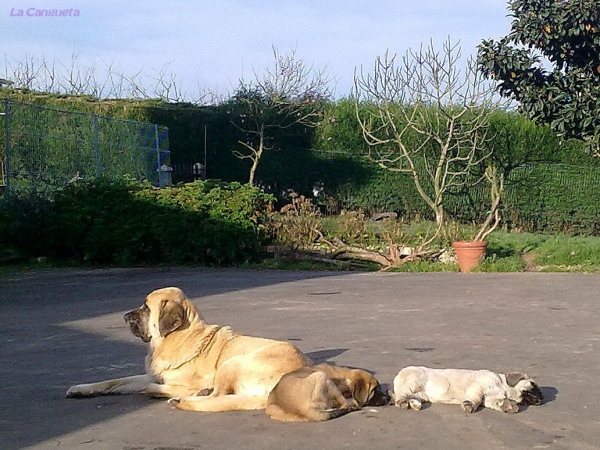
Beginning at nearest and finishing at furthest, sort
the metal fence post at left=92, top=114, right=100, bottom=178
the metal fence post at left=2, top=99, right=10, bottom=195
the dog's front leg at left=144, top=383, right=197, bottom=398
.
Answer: the dog's front leg at left=144, top=383, right=197, bottom=398, the metal fence post at left=2, top=99, right=10, bottom=195, the metal fence post at left=92, top=114, right=100, bottom=178

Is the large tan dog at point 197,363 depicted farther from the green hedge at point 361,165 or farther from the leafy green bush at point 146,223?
the green hedge at point 361,165

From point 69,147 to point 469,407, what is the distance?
15755mm

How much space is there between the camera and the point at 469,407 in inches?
227

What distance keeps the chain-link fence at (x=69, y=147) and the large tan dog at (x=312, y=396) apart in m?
13.5

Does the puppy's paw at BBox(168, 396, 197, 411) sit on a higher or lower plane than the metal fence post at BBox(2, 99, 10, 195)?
lower

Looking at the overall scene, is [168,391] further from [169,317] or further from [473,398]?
[473,398]

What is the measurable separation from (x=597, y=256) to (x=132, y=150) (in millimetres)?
12215

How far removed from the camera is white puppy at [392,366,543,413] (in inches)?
231

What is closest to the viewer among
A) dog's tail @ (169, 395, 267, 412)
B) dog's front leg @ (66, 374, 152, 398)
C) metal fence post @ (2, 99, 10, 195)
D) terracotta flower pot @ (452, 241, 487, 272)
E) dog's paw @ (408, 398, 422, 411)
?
dog's tail @ (169, 395, 267, 412)

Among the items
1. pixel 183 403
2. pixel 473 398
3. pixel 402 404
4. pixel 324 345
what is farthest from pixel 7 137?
pixel 473 398

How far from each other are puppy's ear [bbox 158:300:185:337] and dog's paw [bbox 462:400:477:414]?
2.10 metres

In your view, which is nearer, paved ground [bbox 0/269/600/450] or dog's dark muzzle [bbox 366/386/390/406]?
paved ground [bbox 0/269/600/450]

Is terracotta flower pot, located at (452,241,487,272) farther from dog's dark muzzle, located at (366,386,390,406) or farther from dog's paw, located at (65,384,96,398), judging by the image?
dog's paw, located at (65,384,96,398)

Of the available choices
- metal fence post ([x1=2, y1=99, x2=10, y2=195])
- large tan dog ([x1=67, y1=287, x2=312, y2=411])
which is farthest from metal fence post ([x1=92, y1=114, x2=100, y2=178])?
large tan dog ([x1=67, y1=287, x2=312, y2=411])
